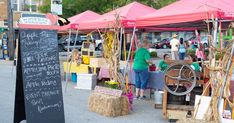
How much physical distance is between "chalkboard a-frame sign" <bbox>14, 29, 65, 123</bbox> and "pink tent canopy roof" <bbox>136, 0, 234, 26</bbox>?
115 inches

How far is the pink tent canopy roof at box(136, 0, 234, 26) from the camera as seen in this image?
7355mm

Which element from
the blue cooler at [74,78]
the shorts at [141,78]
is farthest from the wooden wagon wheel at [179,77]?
the blue cooler at [74,78]

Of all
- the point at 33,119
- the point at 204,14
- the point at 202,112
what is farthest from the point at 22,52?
the point at 204,14

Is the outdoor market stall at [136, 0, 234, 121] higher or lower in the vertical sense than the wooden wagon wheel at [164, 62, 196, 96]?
higher

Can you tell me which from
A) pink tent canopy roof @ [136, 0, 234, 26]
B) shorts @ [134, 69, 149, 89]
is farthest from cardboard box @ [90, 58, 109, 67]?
pink tent canopy roof @ [136, 0, 234, 26]

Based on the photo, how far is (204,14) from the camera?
745cm

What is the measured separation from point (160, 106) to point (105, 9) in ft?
49.0

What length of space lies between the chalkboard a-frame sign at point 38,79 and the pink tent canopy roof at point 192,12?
9.61 ft

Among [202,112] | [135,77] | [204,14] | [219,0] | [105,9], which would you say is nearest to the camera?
[202,112]

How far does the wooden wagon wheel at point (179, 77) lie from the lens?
24.0ft

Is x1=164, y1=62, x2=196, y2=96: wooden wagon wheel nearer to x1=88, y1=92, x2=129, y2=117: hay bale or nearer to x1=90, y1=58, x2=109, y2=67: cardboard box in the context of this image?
x1=88, y1=92, x2=129, y2=117: hay bale

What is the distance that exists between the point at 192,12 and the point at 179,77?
4.74 feet

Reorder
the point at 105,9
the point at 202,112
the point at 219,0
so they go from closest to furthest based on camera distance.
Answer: the point at 202,112 → the point at 219,0 → the point at 105,9

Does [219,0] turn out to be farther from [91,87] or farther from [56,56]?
[91,87]
